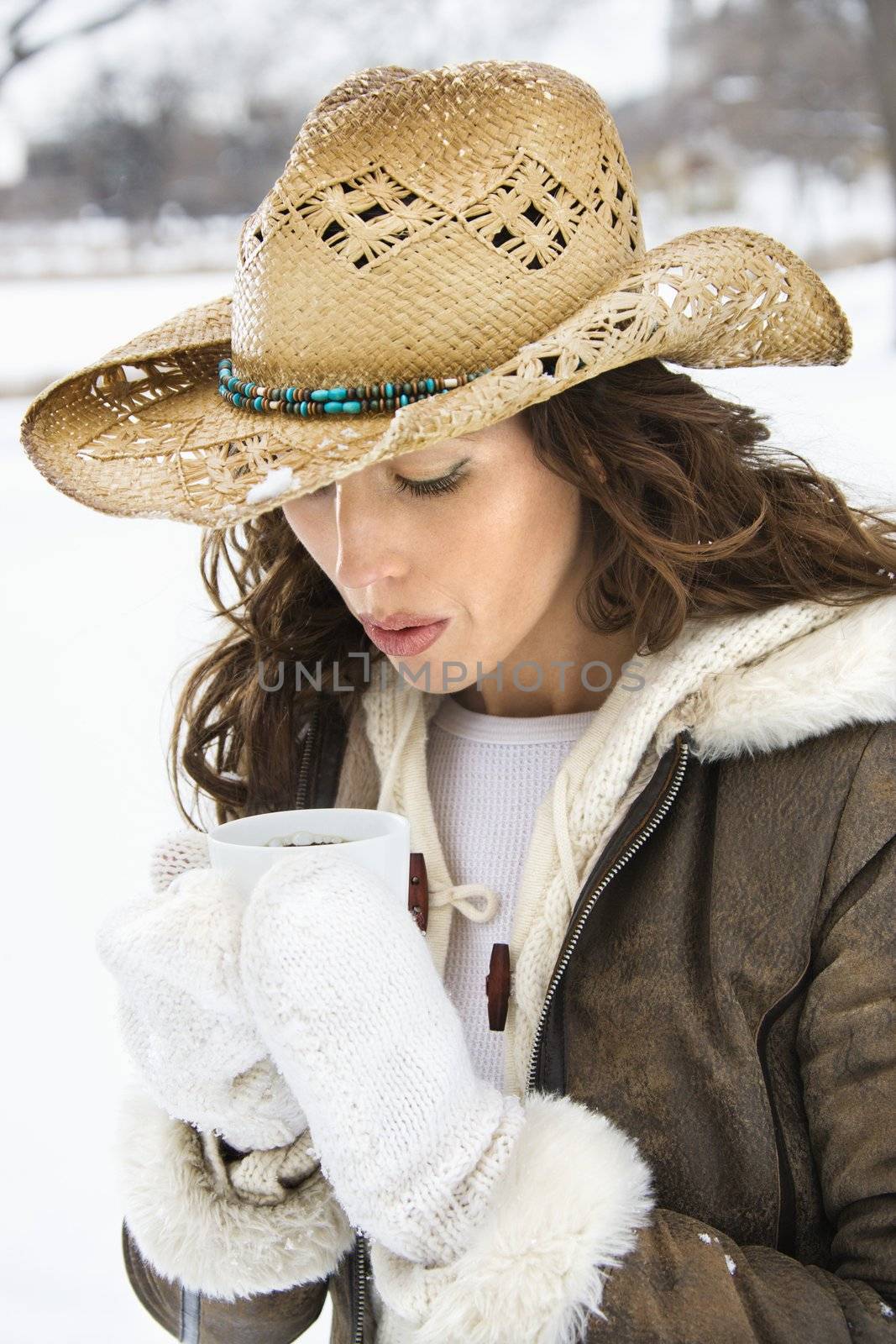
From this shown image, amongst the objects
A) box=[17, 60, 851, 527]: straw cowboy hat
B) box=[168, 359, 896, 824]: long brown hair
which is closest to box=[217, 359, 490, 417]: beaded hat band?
box=[17, 60, 851, 527]: straw cowboy hat

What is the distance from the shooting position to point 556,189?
31.6 inches

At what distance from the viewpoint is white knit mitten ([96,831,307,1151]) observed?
2.55 ft

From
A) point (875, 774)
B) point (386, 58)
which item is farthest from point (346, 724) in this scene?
point (386, 58)

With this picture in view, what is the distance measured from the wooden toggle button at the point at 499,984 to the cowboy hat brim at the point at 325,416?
0.39 metres

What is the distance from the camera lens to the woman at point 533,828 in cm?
73

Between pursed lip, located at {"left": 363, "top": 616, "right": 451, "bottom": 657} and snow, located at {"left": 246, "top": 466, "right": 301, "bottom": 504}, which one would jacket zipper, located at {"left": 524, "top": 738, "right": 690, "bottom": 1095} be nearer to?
pursed lip, located at {"left": 363, "top": 616, "right": 451, "bottom": 657}

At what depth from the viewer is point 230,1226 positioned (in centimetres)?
89

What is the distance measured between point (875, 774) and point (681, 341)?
0.31 metres

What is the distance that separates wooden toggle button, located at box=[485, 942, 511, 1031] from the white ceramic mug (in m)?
0.13

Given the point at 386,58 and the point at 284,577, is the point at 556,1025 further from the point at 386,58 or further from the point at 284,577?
the point at 386,58

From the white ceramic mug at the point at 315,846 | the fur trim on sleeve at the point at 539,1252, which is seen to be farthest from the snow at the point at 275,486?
the fur trim on sleeve at the point at 539,1252

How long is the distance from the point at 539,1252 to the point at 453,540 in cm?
46

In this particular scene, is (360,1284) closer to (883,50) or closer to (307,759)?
(307,759)

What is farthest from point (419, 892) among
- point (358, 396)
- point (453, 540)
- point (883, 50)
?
point (883, 50)
